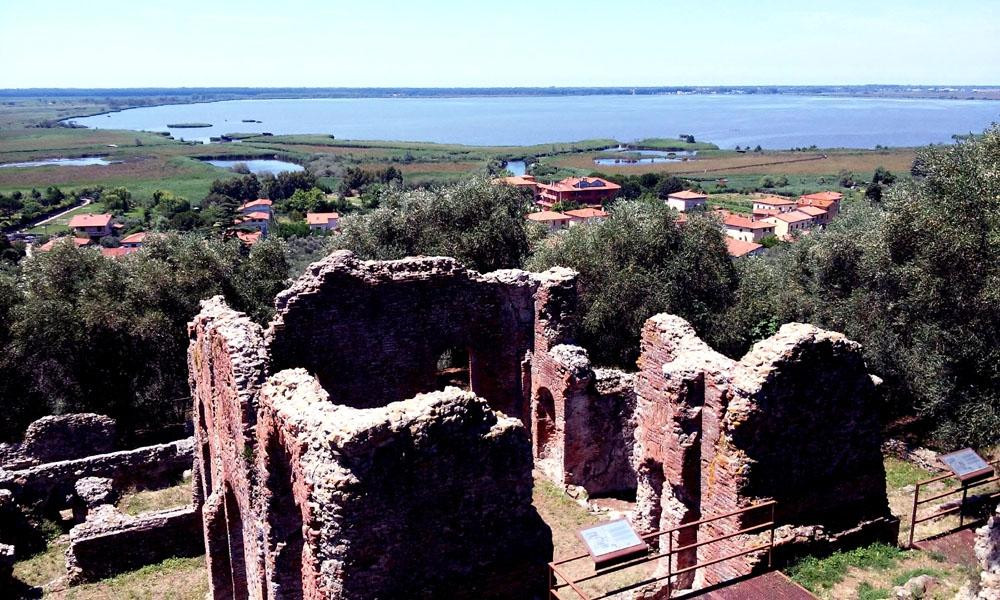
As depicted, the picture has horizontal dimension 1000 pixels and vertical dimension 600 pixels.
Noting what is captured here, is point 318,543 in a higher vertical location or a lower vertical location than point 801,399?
lower

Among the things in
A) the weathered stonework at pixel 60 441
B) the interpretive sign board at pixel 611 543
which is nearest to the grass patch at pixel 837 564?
the interpretive sign board at pixel 611 543

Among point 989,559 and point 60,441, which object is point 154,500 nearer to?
point 60,441

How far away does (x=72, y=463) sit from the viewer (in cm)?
1953

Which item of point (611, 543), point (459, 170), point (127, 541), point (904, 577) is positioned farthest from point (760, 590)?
point (459, 170)

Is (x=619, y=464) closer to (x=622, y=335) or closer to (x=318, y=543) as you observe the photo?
(x=622, y=335)

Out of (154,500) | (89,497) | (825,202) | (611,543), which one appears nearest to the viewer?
(611,543)

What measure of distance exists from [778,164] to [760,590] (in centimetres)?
18602

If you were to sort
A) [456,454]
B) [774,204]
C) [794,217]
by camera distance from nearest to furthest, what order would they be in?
[456,454], [794,217], [774,204]

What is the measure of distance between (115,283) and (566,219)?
212ft

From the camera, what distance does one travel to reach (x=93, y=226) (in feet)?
323

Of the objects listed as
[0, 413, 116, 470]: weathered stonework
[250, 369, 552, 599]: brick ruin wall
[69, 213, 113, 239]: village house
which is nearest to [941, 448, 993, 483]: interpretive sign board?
[250, 369, 552, 599]: brick ruin wall

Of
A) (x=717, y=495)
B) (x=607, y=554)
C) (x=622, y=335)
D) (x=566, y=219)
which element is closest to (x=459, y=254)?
(x=622, y=335)

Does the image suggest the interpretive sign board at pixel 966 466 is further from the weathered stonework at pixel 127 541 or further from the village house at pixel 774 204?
the village house at pixel 774 204

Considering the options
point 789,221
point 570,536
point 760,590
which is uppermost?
point 760,590
